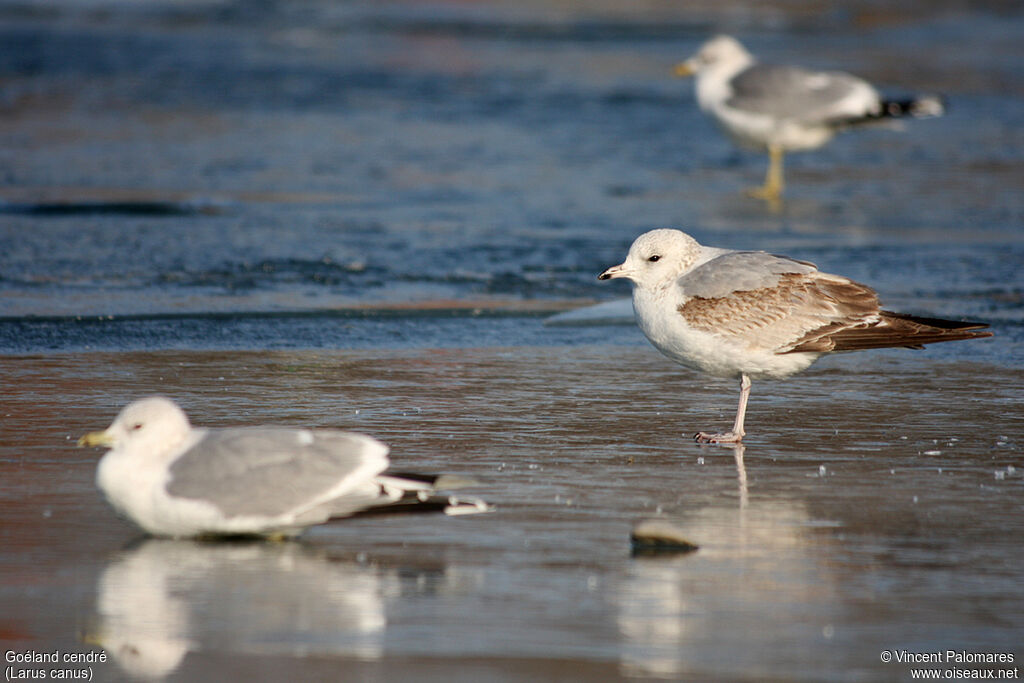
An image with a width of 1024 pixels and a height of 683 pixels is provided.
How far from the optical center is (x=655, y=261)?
6441 millimetres

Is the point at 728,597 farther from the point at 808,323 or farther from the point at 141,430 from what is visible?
the point at 808,323

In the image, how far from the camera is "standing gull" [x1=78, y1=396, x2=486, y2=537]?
14.8ft

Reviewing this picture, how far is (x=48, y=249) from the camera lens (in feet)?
32.9

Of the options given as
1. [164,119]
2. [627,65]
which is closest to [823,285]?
[164,119]

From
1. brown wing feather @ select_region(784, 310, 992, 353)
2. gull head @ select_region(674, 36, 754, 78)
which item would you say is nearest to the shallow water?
brown wing feather @ select_region(784, 310, 992, 353)

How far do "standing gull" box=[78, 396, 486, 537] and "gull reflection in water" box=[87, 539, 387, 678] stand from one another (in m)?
0.12

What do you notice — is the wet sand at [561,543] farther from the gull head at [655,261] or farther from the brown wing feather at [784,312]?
the gull head at [655,261]

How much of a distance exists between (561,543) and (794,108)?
10341 mm

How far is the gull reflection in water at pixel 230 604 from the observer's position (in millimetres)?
3771

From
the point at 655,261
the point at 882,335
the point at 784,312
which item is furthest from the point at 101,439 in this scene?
the point at 882,335

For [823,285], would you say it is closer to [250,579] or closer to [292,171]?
[250,579]

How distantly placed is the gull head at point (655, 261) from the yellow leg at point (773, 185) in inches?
276

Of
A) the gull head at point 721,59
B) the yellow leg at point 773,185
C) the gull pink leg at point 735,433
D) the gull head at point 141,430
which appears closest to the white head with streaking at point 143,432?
the gull head at point 141,430

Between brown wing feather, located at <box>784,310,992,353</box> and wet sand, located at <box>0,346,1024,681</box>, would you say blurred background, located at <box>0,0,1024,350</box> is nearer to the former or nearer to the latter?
wet sand, located at <box>0,346,1024,681</box>
